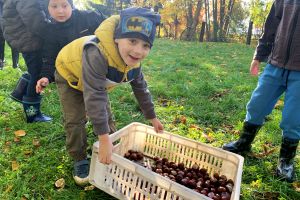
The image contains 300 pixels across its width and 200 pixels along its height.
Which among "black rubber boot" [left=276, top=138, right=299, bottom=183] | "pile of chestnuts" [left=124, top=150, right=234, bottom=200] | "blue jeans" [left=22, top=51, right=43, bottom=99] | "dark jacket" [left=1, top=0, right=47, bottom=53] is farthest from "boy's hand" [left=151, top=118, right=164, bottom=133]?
"blue jeans" [left=22, top=51, right=43, bottom=99]

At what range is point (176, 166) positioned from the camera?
2.82 meters

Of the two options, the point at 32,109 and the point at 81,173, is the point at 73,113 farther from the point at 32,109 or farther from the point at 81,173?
the point at 32,109

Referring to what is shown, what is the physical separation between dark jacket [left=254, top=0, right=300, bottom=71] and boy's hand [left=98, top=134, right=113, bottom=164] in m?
1.71

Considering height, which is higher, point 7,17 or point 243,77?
point 7,17

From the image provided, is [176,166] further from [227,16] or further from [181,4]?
[181,4]

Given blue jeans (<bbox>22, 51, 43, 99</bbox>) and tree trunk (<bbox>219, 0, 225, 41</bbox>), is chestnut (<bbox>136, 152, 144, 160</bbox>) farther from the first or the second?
tree trunk (<bbox>219, 0, 225, 41</bbox>)

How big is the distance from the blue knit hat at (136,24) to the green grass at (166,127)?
1.30 meters

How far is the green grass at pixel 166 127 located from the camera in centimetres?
264

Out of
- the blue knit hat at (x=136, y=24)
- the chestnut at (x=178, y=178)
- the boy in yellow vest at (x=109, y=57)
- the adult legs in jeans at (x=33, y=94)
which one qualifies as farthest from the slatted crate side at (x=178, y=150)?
the adult legs in jeans at (x=33, y=94)

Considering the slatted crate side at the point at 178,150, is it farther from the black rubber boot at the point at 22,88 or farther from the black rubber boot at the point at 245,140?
the black rubber boot at the point at 22,88

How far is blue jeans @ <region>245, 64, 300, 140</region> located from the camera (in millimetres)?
2734

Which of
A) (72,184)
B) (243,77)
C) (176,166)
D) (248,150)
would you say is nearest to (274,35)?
(248,150)

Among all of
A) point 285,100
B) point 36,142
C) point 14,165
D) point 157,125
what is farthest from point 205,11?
point 14,165

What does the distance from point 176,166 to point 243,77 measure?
174 inches
